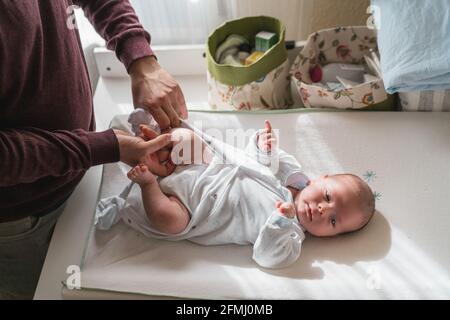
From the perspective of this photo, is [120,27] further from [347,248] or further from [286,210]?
[347,248]

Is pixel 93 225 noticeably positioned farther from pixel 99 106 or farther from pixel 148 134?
pixel 99 106

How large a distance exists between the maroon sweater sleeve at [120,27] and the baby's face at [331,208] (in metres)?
0.49

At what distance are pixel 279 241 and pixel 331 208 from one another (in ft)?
0.53

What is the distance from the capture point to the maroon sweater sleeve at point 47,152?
0.72 metres

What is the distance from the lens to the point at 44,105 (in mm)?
824

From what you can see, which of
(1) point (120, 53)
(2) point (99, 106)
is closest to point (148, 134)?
(1) point (120, 53)

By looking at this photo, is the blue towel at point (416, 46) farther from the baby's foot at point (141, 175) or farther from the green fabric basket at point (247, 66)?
the baby's foot at point (141, 175)

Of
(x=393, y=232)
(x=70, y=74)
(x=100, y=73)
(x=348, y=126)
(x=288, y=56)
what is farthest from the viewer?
(x=100, y=73)

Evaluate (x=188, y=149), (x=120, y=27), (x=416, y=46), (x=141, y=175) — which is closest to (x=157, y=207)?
(x=141, y=175)

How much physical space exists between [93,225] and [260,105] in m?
0.57

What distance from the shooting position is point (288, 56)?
53.4 inches

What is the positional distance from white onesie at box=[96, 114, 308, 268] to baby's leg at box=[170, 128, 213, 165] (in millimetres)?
14

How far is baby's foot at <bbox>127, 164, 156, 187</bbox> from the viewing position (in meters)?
0.91

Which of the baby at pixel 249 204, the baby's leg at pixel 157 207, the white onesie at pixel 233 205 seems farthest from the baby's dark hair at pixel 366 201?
the baby's leg at pixel 157 207
